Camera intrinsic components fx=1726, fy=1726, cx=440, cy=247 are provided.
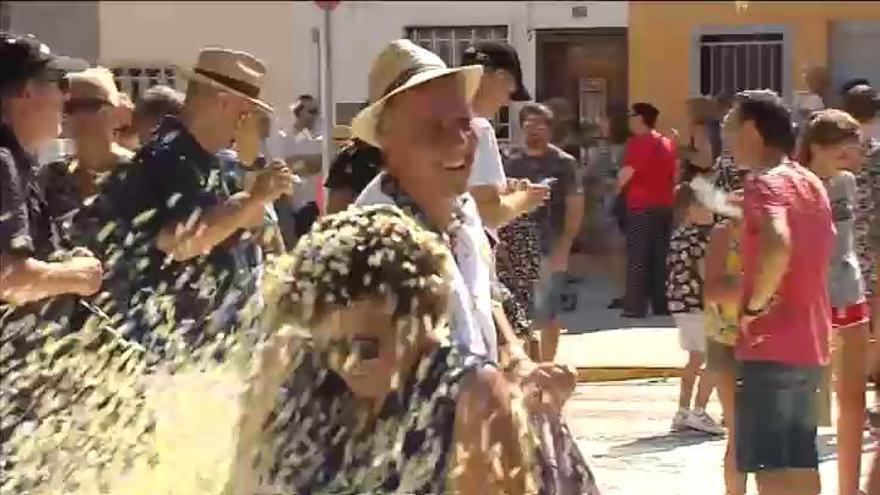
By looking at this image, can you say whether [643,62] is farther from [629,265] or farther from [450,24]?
[629,265]

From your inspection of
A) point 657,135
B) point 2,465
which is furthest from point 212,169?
point 657,135

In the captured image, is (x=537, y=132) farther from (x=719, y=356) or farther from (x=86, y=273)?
(x=86, y=273)

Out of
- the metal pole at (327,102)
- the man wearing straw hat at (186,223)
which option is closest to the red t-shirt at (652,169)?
the metal pole at (327,102)

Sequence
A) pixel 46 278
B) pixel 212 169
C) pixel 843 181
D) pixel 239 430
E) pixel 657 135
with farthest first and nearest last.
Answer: pixel 657 135
pixel 843 181
pixel 212 169
pixel 46 278
pixel 239 430

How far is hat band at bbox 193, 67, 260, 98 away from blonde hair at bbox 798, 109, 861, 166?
77.3 inches

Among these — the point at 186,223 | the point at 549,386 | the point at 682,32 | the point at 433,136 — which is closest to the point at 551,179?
the point at 186,223

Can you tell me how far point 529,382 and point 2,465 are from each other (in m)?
1.36

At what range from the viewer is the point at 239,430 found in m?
2.76

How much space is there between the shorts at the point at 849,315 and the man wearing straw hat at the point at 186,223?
201 centimetres

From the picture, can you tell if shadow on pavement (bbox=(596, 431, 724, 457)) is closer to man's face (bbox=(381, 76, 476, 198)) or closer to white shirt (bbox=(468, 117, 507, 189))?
white shirt (bbox=(468, 117, 507, 189))

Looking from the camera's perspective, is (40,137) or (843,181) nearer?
(40,137)

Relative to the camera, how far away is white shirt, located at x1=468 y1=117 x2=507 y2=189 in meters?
4.92

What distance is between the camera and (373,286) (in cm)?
264

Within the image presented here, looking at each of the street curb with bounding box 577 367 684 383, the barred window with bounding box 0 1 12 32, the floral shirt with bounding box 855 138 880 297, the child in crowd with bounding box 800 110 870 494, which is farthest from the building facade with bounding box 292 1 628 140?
the child in crowd with bounding box 800 110 870 494
